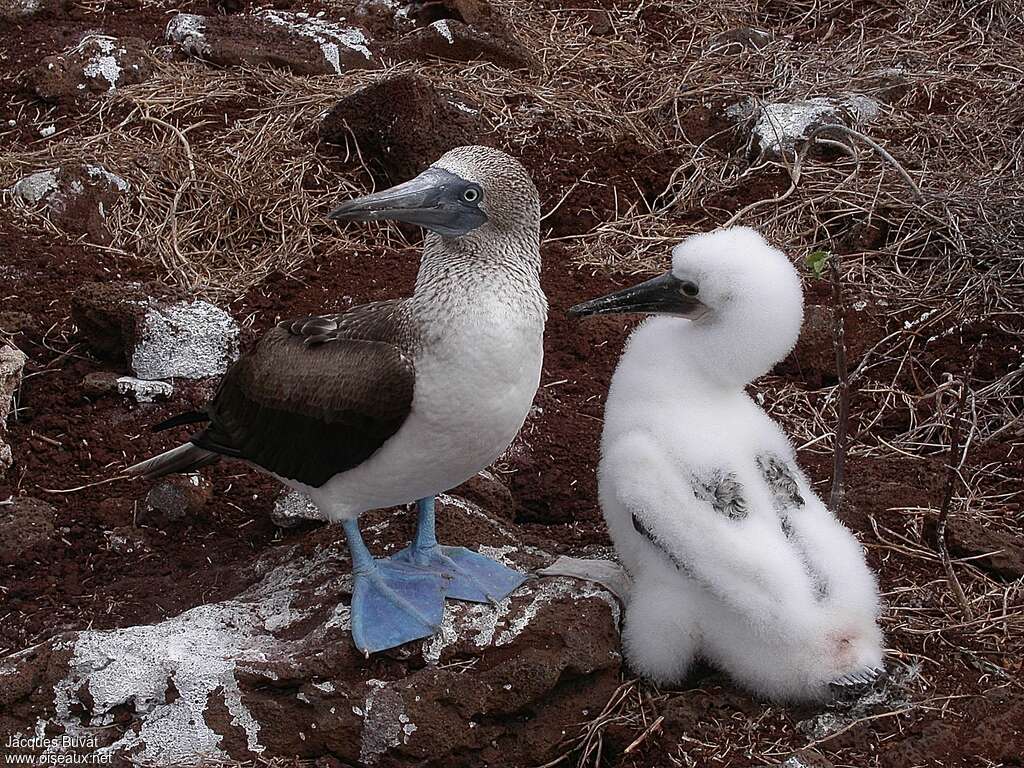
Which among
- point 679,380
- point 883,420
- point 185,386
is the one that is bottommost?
point 883,420

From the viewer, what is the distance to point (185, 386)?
4402 mm

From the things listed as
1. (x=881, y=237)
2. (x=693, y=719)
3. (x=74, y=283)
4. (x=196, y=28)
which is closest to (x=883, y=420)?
(x=881, y=237)

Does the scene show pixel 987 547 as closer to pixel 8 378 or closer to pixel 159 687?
pixel 159 687

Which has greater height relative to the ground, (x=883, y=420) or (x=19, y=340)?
(x=19, y=340)

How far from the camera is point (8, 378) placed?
420 centimetres

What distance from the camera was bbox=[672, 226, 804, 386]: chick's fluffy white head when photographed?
3223 millimetres

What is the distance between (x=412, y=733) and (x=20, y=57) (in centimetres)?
498

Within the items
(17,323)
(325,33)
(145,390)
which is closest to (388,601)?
(145,390)

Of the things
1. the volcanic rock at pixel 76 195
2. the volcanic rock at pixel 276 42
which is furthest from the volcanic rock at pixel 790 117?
the volcanic rock at pixel 76 195

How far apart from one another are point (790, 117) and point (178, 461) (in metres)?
3.59

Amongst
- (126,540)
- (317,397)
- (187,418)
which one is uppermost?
(317,397)

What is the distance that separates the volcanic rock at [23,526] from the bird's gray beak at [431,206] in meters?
1.45

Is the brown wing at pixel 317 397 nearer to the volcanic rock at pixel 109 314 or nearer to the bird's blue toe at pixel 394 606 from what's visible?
the bird's blue toe at pixel 394 606

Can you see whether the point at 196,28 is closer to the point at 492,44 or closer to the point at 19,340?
the point at 492,44
